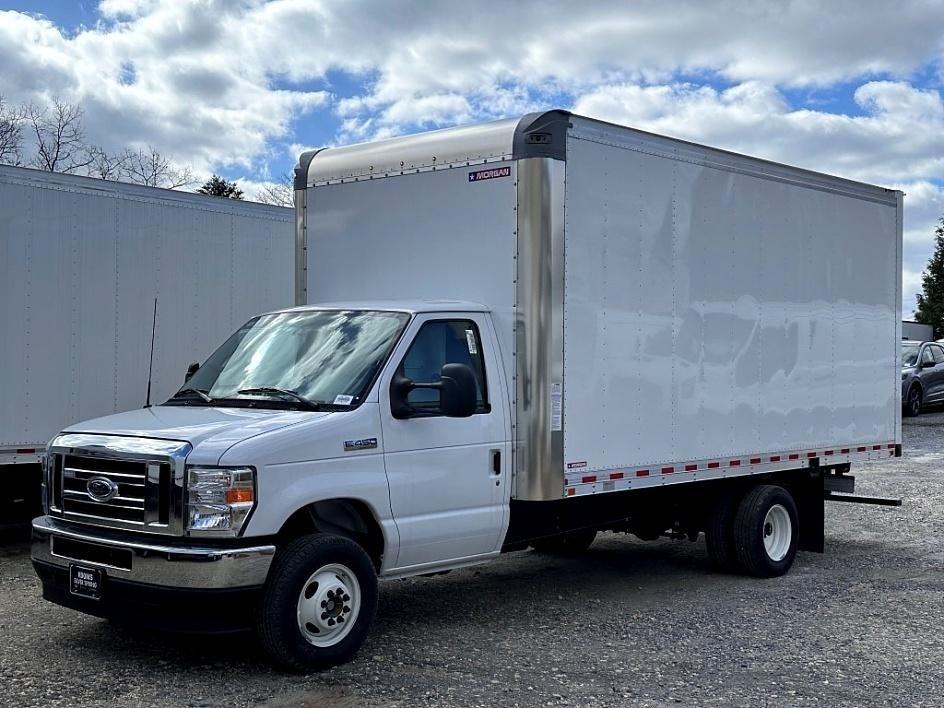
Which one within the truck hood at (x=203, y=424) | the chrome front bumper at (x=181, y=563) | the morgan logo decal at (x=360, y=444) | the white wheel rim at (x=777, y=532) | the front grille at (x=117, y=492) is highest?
the truck hood at (x=203, y=424)

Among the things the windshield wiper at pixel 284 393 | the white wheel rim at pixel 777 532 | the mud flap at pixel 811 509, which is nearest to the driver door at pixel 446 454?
the windshield wiper at pixel 284 393

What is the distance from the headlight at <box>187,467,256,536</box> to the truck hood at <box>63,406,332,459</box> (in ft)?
0.35

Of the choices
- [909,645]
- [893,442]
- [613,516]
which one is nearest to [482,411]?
[613,516]

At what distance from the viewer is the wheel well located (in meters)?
6.51

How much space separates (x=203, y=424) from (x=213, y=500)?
0.58 meters

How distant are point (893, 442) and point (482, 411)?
5.45 metres

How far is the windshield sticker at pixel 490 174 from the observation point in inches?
294

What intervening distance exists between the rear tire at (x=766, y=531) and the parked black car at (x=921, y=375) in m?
16.4

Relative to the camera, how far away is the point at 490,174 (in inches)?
297

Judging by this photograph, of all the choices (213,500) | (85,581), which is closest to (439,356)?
(213,500)

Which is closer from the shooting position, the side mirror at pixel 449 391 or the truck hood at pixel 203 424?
the truck hood at pixel 203 424

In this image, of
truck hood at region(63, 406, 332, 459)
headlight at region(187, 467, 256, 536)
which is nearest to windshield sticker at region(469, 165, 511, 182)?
truck hood at region(63, 406, 332, 459)

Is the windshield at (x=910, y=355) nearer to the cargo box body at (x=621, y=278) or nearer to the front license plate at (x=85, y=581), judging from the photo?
the cargo box body at (x=621, y=278)

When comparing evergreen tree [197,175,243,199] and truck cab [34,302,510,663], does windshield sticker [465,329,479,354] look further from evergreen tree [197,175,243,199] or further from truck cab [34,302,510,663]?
evergreen tree [197,175,243,199]
